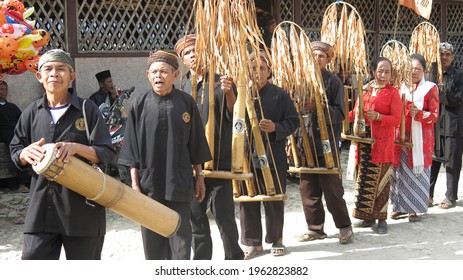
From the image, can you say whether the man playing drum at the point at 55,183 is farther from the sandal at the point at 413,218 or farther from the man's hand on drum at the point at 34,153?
the sandal at the point at 413,218

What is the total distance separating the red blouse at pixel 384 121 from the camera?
5637mm

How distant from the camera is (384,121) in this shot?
221 inches

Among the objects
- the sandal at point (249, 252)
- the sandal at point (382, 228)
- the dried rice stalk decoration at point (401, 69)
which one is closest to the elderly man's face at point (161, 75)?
the sandal at point (249, 252)

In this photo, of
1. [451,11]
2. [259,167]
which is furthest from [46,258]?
[451,11]

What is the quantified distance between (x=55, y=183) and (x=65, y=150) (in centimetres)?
32

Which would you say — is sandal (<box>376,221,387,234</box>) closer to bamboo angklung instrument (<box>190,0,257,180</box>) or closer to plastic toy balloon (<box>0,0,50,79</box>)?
bamboo angklung instrument (<box>190,0,257,180</box>)

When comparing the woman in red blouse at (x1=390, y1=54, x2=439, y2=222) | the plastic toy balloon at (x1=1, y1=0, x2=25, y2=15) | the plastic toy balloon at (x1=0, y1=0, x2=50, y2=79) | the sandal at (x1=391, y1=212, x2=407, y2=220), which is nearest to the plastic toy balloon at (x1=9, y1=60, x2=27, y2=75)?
the plastic toy balloon at (x1=0, y1=0, x2=50, y2=79)

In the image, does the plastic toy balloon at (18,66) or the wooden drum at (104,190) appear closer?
the wooden drum at (104,190)

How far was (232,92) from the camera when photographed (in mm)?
4293

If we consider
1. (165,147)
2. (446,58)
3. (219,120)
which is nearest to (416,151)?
(446,58)

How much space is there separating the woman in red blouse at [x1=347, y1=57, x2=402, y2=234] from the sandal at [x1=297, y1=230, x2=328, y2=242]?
0.57m

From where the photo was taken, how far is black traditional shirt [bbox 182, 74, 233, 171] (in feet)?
14.3

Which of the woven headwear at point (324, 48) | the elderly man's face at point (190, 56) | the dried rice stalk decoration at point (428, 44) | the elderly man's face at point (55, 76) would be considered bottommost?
the elderly man's face at point (55, 76)

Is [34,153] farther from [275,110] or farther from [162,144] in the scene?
[275,110]
